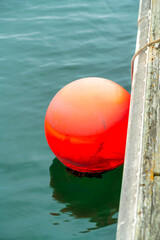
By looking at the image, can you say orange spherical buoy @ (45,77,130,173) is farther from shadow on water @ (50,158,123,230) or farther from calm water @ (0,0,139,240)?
calm water @ (0,0,139,240)

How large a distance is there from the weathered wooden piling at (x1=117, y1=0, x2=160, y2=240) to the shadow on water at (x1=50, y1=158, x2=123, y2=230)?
4.19ft

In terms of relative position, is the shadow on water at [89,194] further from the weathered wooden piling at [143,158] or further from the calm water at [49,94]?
the weathered wooden piling at [143,158]

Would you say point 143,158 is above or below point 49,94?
below

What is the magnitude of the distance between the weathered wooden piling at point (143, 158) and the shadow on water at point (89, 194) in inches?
50.3

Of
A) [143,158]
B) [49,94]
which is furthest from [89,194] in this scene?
[49,94]

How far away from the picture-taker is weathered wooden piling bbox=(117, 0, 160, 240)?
1.75m

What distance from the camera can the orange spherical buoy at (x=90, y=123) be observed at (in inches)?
125

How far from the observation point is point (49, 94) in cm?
543

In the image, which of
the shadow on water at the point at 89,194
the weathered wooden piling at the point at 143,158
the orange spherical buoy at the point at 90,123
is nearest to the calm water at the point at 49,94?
the shadow on water at the point at 89,194

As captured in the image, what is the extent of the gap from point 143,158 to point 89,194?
1683mm

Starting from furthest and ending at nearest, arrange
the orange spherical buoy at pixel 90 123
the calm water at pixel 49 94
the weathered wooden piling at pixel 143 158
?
the calm water at pixel 49 94 < the orange spherical buoy at pixel 90 123 < the weathered wooden piling at pixel 143 158

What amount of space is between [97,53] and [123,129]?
11.7ft

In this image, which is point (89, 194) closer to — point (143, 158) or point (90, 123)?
point (90, 123)

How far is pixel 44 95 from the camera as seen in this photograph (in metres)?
5.42
